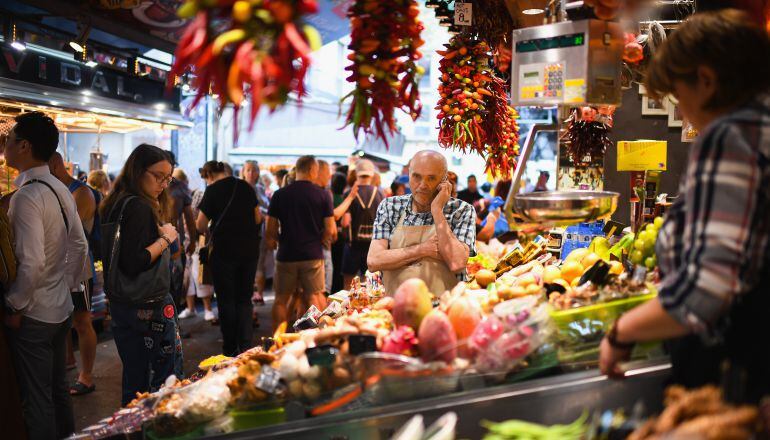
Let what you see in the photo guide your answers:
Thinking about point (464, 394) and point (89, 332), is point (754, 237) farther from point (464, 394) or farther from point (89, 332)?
point (89, 332)

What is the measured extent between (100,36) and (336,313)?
677 centimetres

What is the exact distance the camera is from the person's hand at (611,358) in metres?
1.92

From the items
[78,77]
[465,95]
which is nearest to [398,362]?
[465,95]

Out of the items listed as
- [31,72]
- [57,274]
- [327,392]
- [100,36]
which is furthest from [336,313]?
[100,36]

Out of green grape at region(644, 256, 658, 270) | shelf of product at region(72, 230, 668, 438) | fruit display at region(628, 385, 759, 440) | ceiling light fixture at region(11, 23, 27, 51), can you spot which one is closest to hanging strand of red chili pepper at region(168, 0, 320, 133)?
shelf of product at region(72, 230, 668, 438)

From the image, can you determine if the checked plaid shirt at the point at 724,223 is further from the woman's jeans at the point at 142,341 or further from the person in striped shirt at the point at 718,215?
the woman's jeans at the point at 142,341

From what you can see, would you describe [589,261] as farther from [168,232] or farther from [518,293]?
[168,232]

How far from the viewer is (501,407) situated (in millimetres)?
2119

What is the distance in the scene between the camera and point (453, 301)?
2.42m

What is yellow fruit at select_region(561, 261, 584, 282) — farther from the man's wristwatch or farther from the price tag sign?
the price tag sign

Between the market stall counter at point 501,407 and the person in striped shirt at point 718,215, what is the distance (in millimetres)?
328

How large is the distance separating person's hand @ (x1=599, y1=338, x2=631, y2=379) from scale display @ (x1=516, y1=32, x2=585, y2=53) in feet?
3.42

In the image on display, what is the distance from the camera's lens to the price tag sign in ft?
13.5

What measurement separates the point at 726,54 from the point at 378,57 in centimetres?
110
